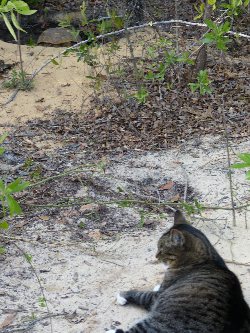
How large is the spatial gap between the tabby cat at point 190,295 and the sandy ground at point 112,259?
Answer: 0.88ft

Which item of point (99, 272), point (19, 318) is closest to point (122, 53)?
point (99, 272)

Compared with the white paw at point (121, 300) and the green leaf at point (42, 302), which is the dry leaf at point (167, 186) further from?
the green leaf at point (42, 302)

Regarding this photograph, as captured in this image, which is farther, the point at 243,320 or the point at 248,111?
the point at 248,111

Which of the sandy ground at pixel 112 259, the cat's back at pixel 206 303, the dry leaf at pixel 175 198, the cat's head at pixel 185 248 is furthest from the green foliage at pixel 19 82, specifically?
the cat's back at pixel 206 303

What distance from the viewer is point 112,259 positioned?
18.5 ft

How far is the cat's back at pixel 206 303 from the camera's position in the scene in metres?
4.10

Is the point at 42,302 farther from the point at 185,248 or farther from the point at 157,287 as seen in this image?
the point at 185,248

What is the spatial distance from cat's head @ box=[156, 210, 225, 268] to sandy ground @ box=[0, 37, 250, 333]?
37cm

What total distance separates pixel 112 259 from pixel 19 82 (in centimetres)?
451

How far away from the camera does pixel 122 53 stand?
33.9ft

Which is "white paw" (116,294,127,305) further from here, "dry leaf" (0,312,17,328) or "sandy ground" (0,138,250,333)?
"dry leaf" (0,312,17,328)

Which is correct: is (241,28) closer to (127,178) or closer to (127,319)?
(127,178)

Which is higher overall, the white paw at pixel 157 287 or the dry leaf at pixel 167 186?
the white paw at pixel 157 287

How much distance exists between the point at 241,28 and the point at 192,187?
15.7 ft
